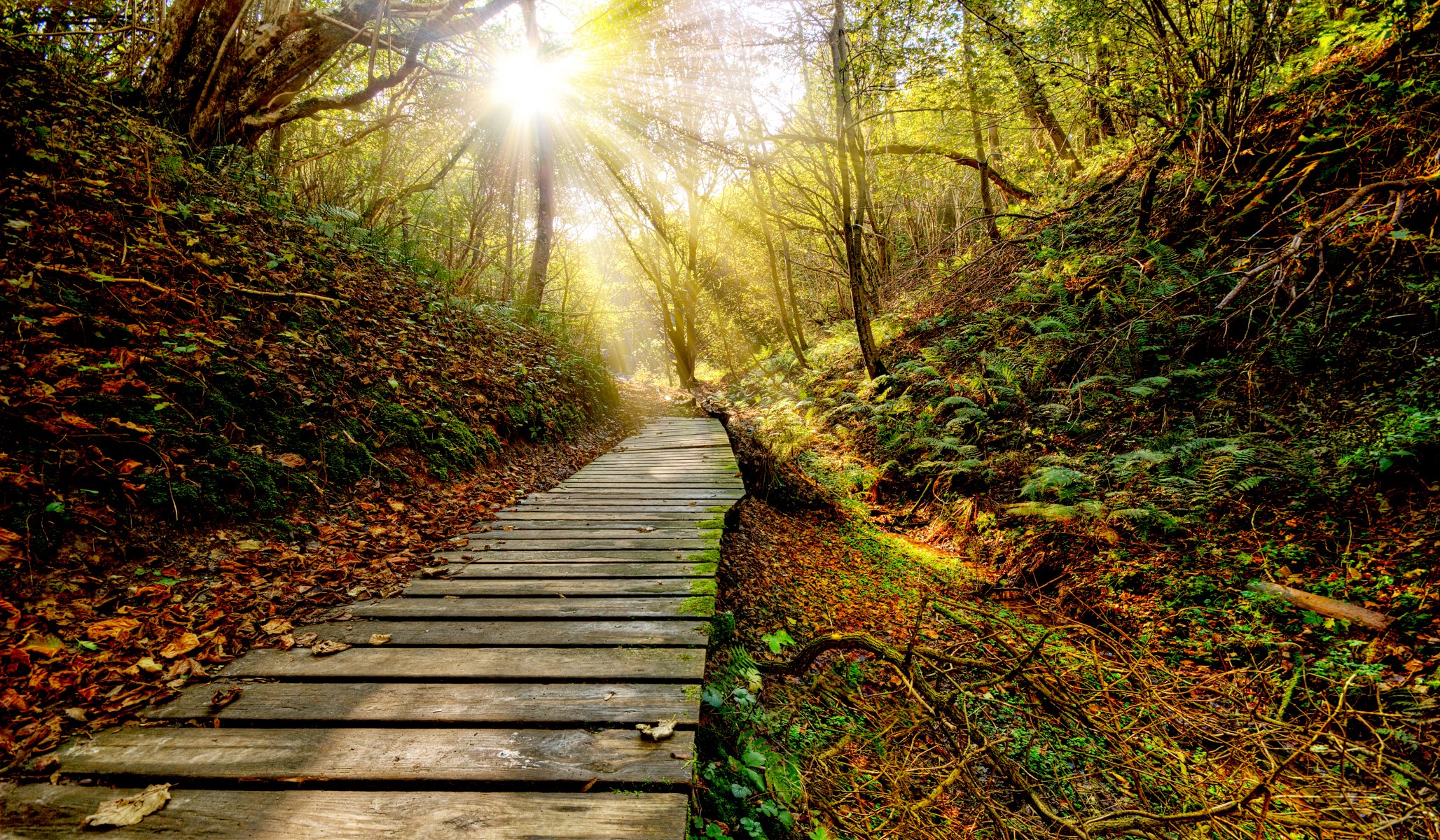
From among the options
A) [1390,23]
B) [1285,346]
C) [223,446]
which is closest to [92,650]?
[223,446]

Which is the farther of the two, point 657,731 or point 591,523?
point 591,523

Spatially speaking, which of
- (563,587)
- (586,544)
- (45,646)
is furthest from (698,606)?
(45,646)

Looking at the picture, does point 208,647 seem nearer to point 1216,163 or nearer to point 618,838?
point 618,838

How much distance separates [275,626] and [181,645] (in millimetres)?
297

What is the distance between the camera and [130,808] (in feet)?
4.50

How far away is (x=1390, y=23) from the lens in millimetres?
5230

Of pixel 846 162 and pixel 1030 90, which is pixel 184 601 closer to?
pixel 846 162

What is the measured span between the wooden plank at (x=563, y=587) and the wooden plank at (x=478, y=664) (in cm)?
56

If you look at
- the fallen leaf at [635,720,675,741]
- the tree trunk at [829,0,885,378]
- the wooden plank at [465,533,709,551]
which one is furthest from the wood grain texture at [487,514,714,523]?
the tree trunk at [829,0,885,378]

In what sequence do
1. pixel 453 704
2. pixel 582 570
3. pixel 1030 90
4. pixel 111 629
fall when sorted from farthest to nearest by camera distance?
pixel 1030 90 < pixel 582 570 < pixel 111 629 < pixel 453 704

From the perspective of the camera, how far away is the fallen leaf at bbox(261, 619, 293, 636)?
230 centimetres

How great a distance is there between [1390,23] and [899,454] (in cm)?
652

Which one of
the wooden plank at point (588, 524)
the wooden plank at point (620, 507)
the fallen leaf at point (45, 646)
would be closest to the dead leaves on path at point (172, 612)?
the fallen leaf at point (45, 646)

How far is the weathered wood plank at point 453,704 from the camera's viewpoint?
68.9 inches
